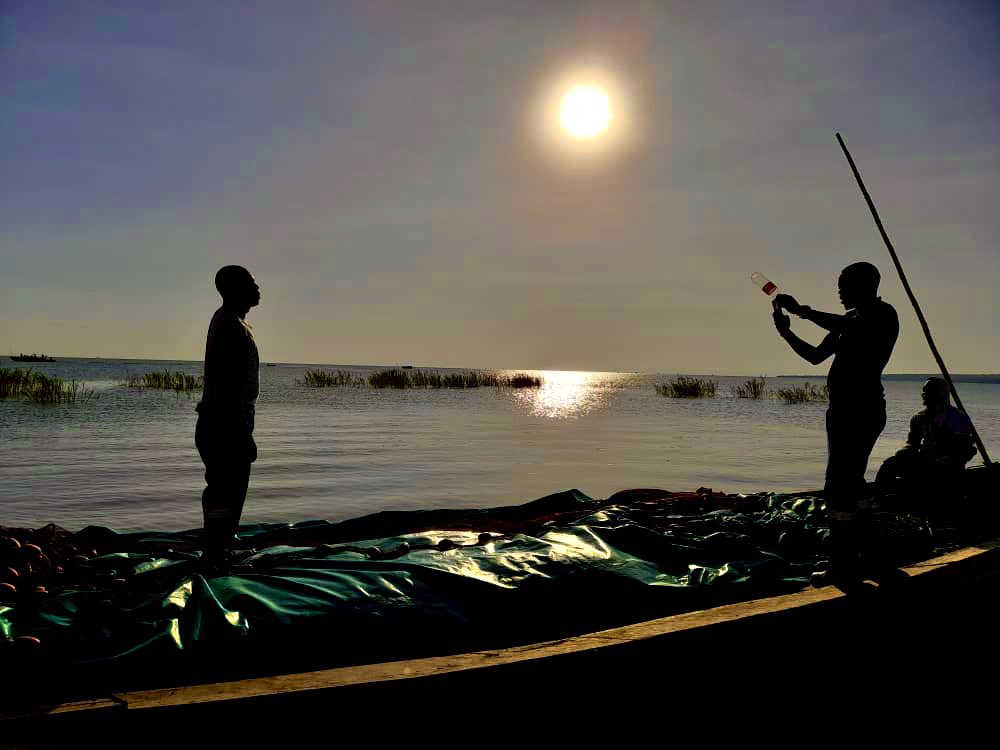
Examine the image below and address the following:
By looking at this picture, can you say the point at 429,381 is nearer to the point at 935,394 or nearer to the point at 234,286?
the point at 935,394

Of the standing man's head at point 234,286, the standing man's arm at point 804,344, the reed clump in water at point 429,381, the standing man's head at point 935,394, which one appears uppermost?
the reed clump in water at point 429,381

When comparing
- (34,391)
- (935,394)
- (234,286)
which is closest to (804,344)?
(935,394)

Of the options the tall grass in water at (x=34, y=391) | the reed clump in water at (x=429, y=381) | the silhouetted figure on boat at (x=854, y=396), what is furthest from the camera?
the reed clump in water at (x=429, y=381)

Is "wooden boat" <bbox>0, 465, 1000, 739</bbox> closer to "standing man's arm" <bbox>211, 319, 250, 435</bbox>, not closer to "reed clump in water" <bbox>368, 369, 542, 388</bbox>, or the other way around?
"standing man's arm" <bbox>211, 319, 250, 435</bbox>

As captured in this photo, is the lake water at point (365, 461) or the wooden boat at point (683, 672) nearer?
the wooden boat at point (683, 672)

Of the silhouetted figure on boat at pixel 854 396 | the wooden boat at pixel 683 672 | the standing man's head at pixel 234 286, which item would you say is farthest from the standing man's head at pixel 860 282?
the standing man's head at pixel 234 286

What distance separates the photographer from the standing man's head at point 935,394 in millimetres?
6207

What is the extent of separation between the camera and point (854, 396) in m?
3.80

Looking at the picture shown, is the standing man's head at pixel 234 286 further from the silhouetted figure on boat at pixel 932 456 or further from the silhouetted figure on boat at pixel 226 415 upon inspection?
the silhouetted figure on boat at pixel 932 456

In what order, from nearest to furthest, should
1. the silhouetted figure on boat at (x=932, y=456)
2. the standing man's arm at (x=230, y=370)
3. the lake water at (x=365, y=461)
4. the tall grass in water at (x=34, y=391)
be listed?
the standing man's arm at (x=230, y=370)
the silhouetted figure on boat at (x=932, y=456)
the lake water at (x=365, y=461)
the tall grass in water at (x=34, y=391)

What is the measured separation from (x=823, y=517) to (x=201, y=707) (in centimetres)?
453

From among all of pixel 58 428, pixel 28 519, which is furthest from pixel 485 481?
pixel 58 428

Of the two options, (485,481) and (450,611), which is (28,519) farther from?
(450,611)

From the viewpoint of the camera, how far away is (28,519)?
290 inches
